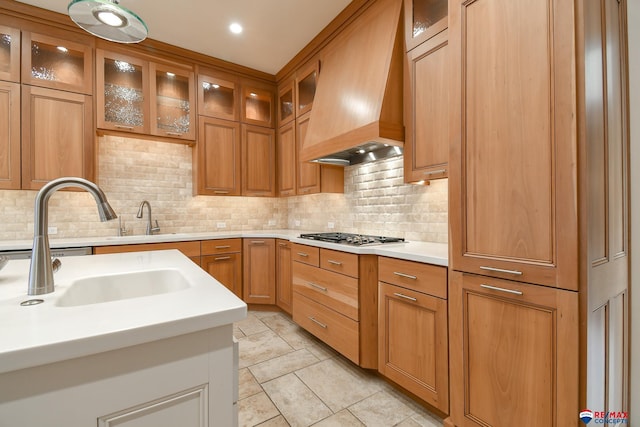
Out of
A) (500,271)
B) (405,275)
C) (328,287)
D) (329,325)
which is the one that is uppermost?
(500,271)

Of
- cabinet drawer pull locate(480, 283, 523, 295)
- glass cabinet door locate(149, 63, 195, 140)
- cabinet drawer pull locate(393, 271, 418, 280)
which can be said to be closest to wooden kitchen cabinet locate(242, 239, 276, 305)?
glass cabinet door locate(149, 63, 195, 140)

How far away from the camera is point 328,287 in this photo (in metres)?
2.33

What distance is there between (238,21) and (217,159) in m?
1.45

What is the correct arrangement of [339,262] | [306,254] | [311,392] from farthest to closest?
[306,254] → [339,262] → [311,392]

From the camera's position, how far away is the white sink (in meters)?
1.11

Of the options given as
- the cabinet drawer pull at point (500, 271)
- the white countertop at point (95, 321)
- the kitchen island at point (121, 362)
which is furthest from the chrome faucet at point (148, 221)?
the cabinet drawer pull at point (500, 271)

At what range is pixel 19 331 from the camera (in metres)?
0.60

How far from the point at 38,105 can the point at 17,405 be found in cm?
312

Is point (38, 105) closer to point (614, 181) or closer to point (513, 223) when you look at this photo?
point (513, 223)

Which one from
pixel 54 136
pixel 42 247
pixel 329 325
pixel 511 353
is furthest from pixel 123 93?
pixel 511 353

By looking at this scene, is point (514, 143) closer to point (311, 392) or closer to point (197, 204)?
point (311, 392)

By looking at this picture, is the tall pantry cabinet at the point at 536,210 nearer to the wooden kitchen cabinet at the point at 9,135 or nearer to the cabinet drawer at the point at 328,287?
the cabinet drawer at the point at 328,287

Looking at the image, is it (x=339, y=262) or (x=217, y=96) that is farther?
(x=217, y=96)

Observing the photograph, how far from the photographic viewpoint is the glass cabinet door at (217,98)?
3.39 metres
